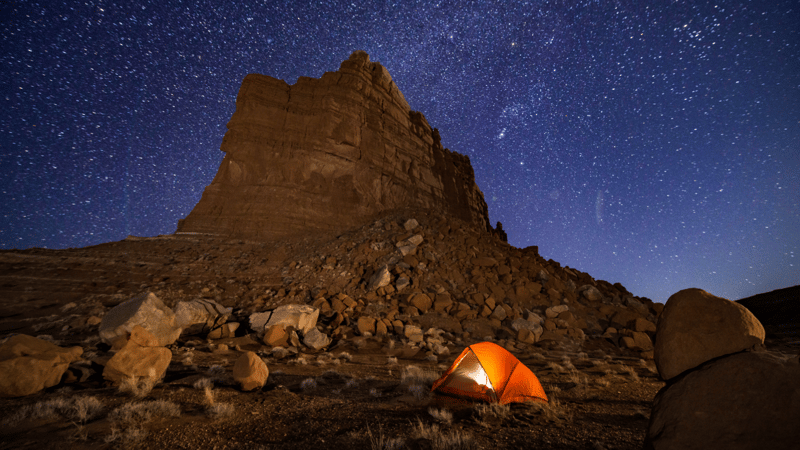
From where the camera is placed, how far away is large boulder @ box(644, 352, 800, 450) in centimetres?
260

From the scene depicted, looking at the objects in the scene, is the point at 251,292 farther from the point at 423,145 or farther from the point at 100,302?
the point at 423,145

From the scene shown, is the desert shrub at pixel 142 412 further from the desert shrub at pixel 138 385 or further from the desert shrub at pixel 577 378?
the desert shrub at pixel 577 378

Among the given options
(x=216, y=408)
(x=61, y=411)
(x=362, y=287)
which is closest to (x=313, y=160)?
(x=362, y=287)

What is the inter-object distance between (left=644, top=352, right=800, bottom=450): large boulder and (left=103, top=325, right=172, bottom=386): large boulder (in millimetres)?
9376

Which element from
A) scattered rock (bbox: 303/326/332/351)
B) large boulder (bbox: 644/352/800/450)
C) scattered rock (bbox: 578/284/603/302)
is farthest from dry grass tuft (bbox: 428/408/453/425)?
scattered rock (bbox: 578/284/603/302)

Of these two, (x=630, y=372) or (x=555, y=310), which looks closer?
(x=630, y=372)

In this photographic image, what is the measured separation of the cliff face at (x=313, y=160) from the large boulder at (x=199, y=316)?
8.42 meters

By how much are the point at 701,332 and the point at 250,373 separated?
8139 mm

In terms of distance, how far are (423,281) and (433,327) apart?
3081 mm

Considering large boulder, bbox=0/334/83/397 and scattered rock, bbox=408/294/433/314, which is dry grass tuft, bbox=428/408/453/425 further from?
scattered rock, bbox=408/294/433/314

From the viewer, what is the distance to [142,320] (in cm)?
970

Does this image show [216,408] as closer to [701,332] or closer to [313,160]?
[701,332]

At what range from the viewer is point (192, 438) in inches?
176

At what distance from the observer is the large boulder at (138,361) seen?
6.80m
